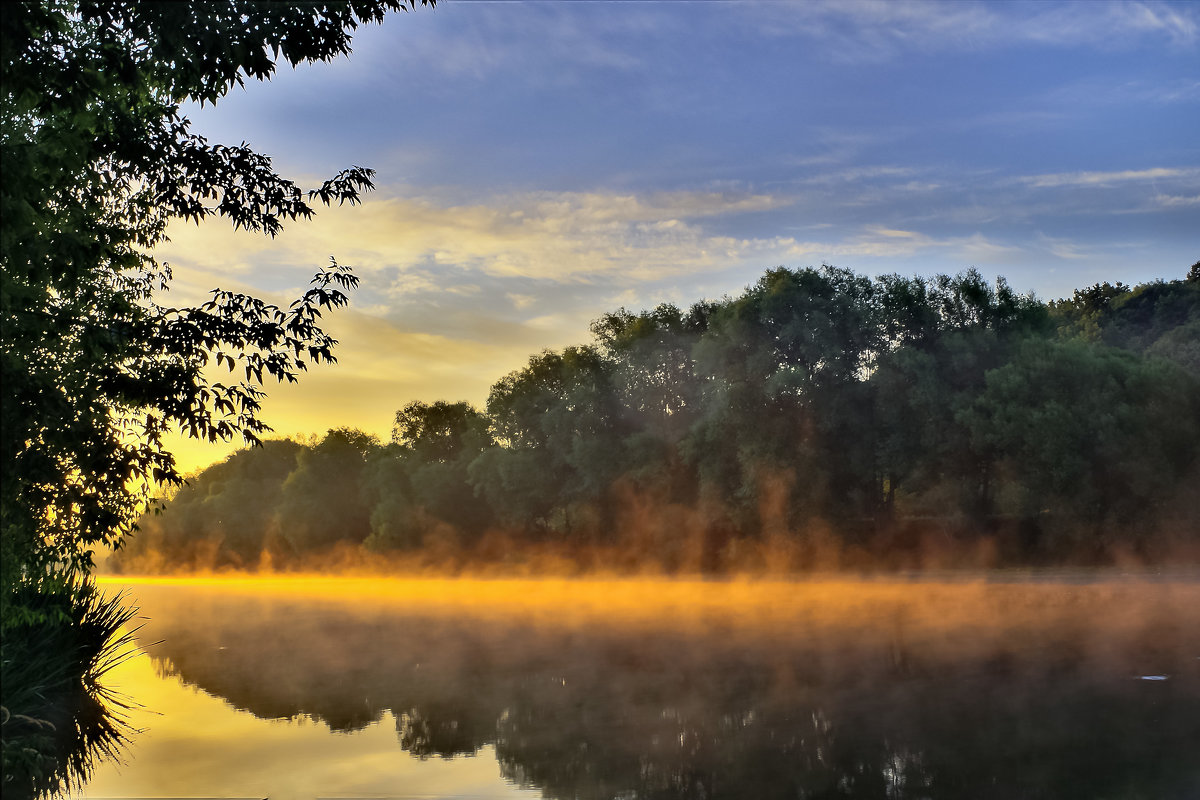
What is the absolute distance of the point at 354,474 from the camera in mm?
96500

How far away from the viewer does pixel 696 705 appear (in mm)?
17625

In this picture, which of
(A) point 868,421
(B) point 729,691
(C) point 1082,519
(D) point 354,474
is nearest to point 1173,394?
(C) point 1082,519

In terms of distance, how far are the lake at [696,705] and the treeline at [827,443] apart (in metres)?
14.9

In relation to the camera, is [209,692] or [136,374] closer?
[136,374]

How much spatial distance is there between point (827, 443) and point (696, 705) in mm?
39515

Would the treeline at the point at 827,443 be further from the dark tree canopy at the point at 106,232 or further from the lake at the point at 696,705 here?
the dark tree canopy at the point at 106,232

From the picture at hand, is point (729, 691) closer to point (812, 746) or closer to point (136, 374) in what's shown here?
point (812, 746)

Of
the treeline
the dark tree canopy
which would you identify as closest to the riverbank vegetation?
the dark tree canopy

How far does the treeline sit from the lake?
14.9 meters

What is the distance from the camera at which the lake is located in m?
12.9

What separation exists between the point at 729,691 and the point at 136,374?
11354 millimetres

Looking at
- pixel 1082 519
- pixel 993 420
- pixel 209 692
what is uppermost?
pixel 993 420

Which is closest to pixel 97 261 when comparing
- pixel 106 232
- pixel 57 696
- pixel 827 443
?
pixel 106 232

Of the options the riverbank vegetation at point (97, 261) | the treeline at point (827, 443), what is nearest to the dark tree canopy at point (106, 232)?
the riverbank vegetation at point (97, 261)
